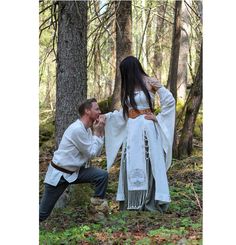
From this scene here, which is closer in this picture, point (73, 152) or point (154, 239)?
point (154, 239)

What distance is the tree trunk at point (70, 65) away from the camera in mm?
4797

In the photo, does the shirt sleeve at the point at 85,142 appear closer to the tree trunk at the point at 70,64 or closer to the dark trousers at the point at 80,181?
the dark trousers at the point at 80,181

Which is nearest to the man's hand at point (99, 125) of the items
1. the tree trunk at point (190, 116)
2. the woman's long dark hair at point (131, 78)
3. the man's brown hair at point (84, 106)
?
the man's brown hair at point (84, 106)

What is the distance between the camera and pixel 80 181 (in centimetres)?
454

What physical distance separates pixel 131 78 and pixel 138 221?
3.94 ft

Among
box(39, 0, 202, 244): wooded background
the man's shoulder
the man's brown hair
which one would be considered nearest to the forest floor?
box(39, 0, 202, 244): wooded background

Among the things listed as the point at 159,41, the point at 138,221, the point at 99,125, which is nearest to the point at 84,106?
the point at 99,125

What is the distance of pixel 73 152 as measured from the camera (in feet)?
14.8

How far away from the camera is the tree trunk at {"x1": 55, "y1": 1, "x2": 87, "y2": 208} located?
4.80 m

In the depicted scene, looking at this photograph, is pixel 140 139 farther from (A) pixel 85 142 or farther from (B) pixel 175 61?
(B) pixel 175 61
